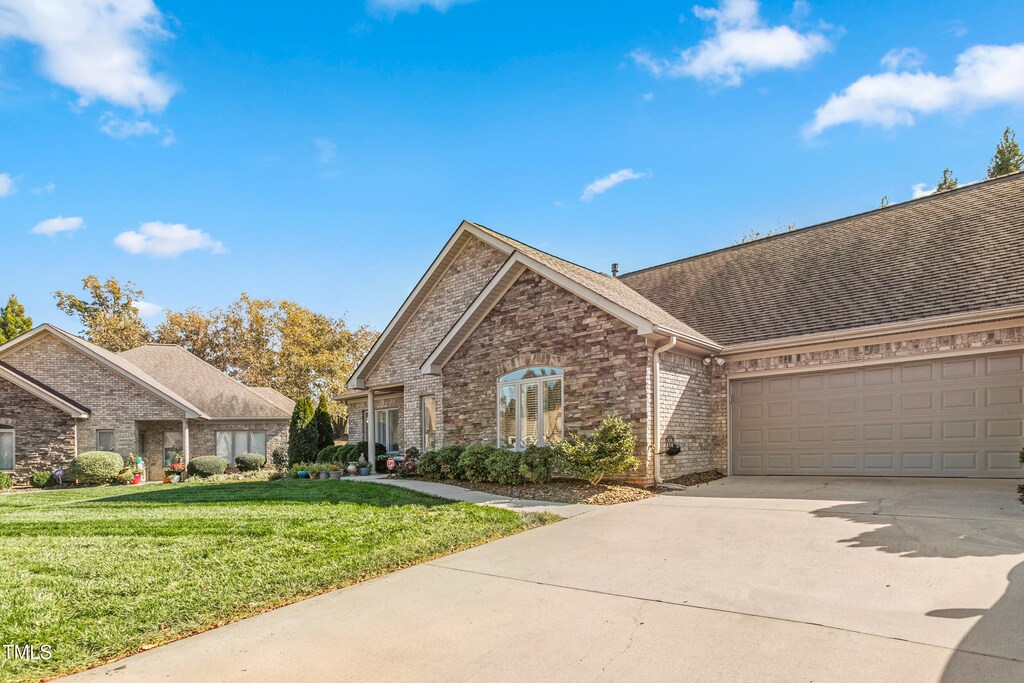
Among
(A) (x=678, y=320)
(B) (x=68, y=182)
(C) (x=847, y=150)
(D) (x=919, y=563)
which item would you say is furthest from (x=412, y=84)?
(D) (x=919, y=563)

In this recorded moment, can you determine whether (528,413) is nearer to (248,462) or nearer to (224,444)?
(248,462)

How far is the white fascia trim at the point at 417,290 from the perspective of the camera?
667 inches

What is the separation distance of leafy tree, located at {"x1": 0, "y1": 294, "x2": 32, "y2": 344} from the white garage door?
45143 mm

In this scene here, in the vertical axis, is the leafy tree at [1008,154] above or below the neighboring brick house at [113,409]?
above

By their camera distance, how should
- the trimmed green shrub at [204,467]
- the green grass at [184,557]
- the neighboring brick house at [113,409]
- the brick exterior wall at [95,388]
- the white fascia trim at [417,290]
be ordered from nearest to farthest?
the green grass at [184,557]
the white fascia trim at [417,290]
the neighboring brick house at [113,409]
the trimmed green shrub at [204,467]
the brick exterior wall at [95,388]

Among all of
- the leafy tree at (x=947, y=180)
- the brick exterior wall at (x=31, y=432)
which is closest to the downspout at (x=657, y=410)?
the brick exterior wall at (x=31, y=432)

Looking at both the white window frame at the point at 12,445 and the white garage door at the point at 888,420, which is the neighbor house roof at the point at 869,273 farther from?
the white window frame at the point at 12,445

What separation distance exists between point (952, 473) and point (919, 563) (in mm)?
6549

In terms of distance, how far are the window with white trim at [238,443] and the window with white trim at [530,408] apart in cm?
1581

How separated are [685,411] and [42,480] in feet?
69.0

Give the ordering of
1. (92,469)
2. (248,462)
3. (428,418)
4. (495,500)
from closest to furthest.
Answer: (495,500) < (428,418) < (92,469) < (248,462)

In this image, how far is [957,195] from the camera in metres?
14.9

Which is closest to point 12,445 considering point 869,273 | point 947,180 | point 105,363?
point 105,363

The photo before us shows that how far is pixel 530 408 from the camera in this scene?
44.2ft
